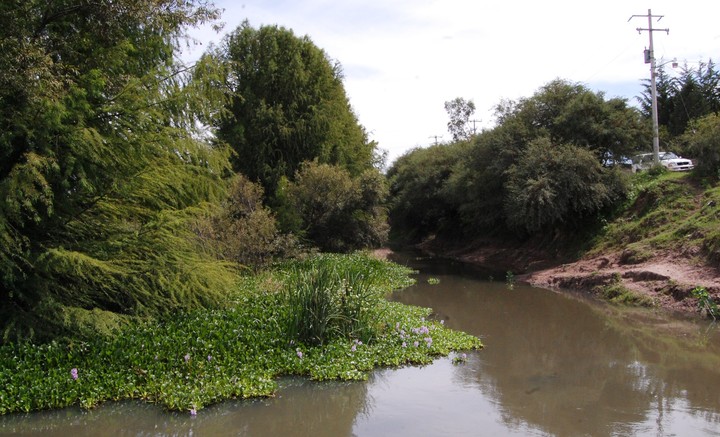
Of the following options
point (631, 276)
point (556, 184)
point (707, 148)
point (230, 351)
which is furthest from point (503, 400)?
point (707, 148)

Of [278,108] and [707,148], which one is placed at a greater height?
[278,108]

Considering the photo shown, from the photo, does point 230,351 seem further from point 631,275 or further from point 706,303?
point 631,275

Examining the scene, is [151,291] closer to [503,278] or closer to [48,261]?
[48,261]

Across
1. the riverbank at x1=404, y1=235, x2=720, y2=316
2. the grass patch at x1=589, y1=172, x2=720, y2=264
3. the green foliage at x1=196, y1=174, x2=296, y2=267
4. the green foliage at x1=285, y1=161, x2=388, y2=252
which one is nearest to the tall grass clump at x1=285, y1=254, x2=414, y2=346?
the green foliage at x1=196, y1=174, x2=296, y2=267

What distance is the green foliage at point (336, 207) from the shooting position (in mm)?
21875

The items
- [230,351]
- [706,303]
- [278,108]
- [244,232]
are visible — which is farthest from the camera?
[278,108]

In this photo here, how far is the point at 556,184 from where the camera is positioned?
22.0 m

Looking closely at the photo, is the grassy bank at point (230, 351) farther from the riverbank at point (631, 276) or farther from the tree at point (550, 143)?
the tree at point (550, 143)

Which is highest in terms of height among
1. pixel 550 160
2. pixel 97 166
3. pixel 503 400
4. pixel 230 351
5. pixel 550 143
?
pixel 550 143

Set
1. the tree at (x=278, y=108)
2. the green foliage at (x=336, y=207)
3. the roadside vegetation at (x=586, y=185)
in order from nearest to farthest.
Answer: the roadside vegetation at (x=586, y=185) → the green foliage at (x=336, y=207) → the tree at (x=278, y=108)

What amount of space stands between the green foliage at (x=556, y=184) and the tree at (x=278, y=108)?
7.70m

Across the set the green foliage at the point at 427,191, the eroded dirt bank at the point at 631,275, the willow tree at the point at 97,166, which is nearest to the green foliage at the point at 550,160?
the eroded dirt bank at the point at 631,275

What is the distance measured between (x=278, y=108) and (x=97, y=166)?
16412 millimetres

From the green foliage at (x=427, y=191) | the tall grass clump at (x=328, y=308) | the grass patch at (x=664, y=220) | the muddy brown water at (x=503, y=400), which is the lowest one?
the muddy brown water at (x=503, y=400)
